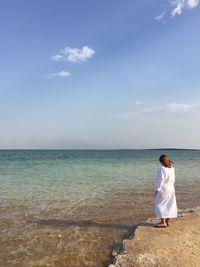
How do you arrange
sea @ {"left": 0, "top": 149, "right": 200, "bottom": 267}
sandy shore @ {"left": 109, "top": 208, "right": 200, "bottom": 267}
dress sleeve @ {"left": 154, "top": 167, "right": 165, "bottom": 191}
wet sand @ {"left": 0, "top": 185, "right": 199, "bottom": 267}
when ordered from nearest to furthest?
sandy shore @ {"left": 109, "top": 208, "right": 200, "bottom": 267}, wet sand @ {"left": 0, "top": 185, "right": 199, "bottom": 267}, sea @ {"left": 0, "top": 149, "right": 200, "bottom": 267}, dress sleeve @ {"left": 154, "top": 167, "right": 165, "bottom": 191}

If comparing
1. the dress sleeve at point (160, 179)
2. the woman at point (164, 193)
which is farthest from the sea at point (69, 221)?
the dress sleeve at point (160, 179)

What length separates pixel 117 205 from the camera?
12562 mm

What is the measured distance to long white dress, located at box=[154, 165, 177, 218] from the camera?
348 inches

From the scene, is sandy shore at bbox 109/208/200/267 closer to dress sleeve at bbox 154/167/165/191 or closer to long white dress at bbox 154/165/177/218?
long white dress at bbox 154/165/177/218

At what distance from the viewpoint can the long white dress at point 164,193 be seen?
883 cm

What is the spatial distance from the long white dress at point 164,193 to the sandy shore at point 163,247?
40 cm

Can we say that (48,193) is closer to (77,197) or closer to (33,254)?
(77,197)

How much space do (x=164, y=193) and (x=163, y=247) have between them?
1.95 meters

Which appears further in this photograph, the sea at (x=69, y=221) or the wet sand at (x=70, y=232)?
the sea at (x=69, y=221)

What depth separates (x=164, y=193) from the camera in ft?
29.3

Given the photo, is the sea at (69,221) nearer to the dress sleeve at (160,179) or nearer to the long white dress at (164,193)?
the long white dress at (164,193)

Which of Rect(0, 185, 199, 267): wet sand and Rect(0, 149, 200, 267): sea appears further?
Rect(0, 149, 200, 267): sea

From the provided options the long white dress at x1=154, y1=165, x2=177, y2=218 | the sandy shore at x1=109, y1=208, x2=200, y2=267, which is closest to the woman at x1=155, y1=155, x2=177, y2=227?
the long white dress at x1=154, y1=165, x2=177, y2=218

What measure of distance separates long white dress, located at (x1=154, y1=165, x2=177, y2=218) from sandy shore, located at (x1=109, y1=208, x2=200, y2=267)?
1.31 feet
